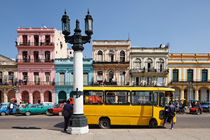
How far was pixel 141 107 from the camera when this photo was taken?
1035 centimetres

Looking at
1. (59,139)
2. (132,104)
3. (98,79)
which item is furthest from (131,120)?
(98,79)

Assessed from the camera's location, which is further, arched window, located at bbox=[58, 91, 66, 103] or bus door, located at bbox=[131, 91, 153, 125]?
arched window, located at bbox=[58, 91, 66, 103]

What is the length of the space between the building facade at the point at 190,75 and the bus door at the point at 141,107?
2110 cm

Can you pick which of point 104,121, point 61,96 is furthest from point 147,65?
point 104,121

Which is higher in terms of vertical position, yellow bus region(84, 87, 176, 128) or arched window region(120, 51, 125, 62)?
arched window region(120, 51, 125, 62)

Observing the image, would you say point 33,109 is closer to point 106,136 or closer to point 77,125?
point 77,125

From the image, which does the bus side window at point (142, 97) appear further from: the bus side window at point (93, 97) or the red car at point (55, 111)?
the red car at point (55, 111)

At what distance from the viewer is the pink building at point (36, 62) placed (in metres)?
29.7

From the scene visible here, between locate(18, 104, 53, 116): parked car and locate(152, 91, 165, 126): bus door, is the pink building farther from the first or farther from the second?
locate(152, 91, 165, 126): bus door

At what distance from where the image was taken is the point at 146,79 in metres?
29.3

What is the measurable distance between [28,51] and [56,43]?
18.0 ft

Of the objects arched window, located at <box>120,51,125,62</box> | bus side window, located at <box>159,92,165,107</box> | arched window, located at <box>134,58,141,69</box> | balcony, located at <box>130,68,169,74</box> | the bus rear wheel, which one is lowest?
the bus rear wheel

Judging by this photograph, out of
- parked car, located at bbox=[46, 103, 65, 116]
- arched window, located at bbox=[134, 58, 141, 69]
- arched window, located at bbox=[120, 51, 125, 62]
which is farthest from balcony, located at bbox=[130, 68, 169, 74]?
parked car, located at bbox=[46, 103, 65, 116]

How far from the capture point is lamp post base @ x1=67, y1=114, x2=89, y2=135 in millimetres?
7656
